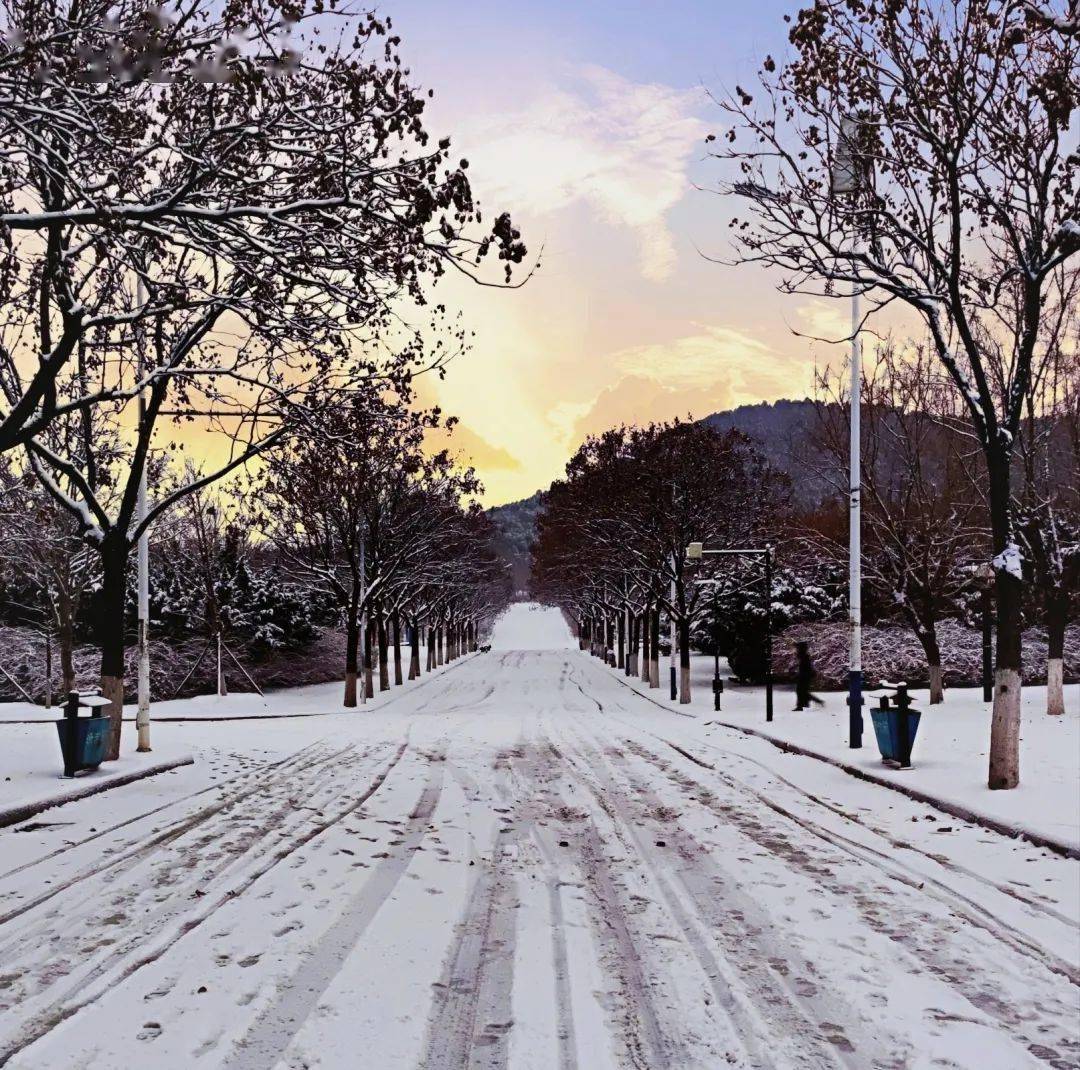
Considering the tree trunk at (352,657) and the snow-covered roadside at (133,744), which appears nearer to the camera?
the snow-covered roadside at (133,744)

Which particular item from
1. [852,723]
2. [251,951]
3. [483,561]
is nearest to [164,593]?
[483,561]

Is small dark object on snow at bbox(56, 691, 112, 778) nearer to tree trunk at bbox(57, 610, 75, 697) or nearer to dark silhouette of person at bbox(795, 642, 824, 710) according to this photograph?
dark silhouette of person at bbox(795, 642, 824, 710)

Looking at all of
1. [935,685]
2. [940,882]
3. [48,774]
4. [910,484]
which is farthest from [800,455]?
[940,882]

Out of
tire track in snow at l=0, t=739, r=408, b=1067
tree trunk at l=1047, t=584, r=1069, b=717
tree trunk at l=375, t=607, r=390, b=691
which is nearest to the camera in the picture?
tire track in snow at l=0, t=739, r=408, b=1067

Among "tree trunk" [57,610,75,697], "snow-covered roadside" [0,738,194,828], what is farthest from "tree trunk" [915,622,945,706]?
"tree trunk" [57,610,75,697]

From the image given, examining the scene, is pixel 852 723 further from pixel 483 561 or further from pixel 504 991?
pixel 483 561

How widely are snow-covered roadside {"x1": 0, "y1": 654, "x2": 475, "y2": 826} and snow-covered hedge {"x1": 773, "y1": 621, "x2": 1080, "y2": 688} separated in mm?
16429

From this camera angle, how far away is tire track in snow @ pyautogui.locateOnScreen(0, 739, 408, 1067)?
4598 mm

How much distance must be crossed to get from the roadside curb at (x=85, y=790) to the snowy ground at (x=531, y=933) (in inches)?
8.9

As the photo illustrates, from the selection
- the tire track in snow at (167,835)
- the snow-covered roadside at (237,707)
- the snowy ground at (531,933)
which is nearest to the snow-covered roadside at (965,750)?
the snowy ground at (531,933)

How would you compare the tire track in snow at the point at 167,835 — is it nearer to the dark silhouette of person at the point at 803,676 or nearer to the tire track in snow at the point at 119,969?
the tire track in snow at the point at 119,969

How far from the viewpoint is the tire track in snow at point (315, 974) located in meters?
4.42

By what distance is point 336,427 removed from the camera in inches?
569

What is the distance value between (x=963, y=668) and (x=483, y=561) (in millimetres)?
41763
